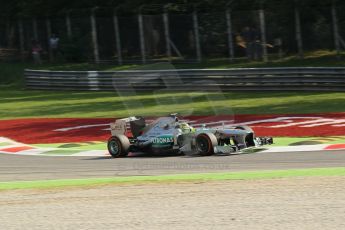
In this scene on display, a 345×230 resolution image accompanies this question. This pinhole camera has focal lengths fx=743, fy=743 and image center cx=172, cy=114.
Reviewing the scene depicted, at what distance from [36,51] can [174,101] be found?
90.4ft

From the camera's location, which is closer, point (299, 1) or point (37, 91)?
point (299, 1)

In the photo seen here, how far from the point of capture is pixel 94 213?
788 cm

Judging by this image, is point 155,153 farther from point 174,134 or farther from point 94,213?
point 94,213

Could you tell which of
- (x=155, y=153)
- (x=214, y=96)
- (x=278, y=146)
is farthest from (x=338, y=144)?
(x=155, y=153)

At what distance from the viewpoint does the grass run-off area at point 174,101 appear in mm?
12445

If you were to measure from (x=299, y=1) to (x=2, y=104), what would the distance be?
38.5 feet

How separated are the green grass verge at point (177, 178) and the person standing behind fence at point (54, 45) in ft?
91.3

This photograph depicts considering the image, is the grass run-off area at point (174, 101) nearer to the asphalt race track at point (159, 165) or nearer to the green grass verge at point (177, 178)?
the asphalt race track at point (159, 165)

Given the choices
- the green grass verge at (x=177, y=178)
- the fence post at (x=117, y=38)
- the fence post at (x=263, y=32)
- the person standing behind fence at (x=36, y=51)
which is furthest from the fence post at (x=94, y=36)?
the green grass verge at (x=177, y=178)

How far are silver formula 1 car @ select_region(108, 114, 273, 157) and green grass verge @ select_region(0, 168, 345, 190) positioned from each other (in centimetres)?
206

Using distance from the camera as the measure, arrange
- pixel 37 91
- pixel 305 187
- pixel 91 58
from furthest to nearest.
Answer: pixel 91 58 → pixel 37 91 → pixel 305 187

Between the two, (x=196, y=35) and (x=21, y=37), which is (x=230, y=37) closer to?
(x=196, y=35)

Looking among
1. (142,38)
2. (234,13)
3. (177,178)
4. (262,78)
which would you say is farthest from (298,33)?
(177,178)

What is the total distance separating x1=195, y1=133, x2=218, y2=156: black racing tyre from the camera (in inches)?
494
